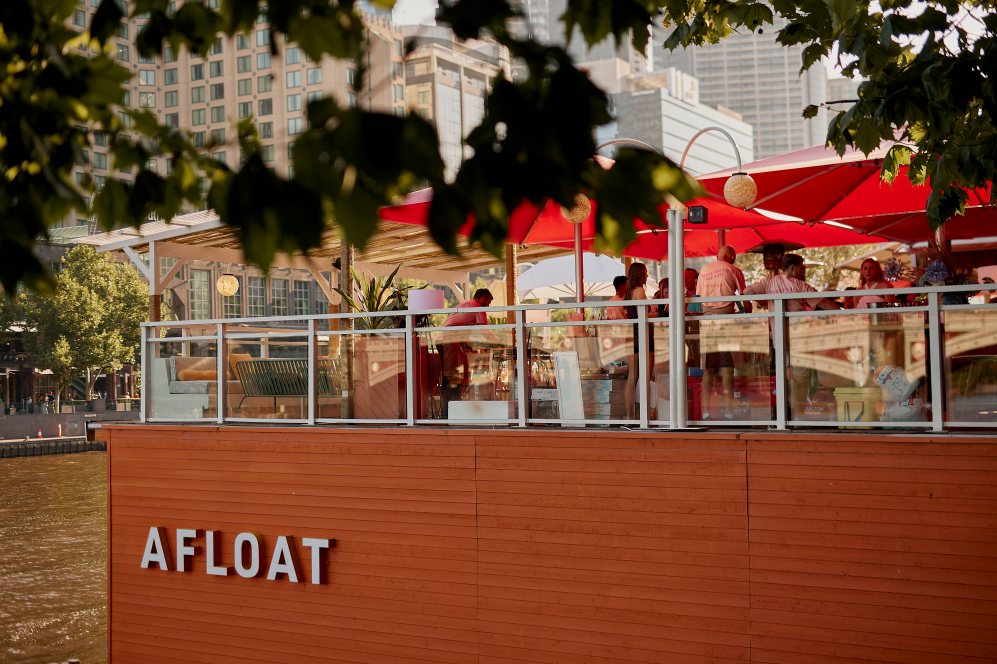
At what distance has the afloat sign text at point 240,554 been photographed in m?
9.93

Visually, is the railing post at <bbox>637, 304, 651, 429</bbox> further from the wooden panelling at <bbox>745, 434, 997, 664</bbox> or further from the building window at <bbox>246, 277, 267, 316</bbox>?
the building window at <bbox>246, 277, 267, 316</bbox>

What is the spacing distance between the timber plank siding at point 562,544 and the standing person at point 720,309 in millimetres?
357

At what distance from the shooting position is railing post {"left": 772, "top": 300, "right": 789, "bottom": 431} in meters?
8.23

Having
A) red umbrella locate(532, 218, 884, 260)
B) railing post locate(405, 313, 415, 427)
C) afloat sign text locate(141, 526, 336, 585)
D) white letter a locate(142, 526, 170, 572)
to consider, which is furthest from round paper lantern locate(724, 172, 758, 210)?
white letter a locate(142, 526, 170, 572)

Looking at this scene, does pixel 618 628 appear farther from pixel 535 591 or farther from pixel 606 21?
pixel 606 21

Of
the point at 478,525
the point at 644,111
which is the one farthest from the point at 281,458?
the point at 644,111

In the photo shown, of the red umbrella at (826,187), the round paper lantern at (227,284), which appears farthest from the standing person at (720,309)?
the round paper lantern at (227,284)

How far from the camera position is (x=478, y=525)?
9.25 metres

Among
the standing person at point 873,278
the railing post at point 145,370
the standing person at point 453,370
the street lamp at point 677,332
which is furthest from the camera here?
the railing post at point 145,370

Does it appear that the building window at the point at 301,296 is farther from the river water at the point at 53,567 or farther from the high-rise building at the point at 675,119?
the high-rise building at the point at 675,119

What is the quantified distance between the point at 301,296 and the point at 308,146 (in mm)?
84572

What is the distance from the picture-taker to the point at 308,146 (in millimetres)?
2264

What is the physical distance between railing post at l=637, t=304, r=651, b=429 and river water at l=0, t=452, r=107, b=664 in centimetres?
1377

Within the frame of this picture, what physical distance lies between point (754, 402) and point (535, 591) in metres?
2.28
